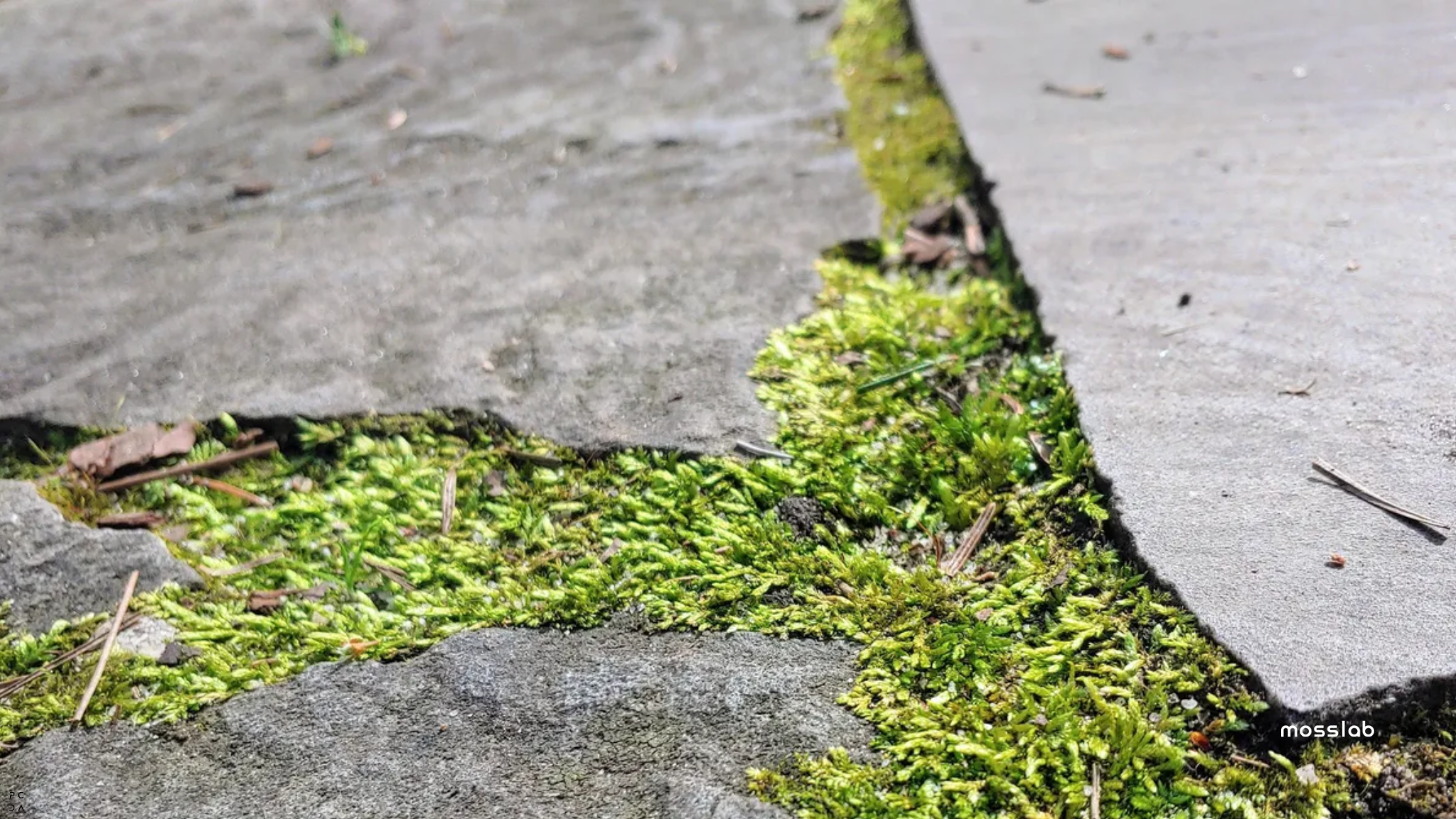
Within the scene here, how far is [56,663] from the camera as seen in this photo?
1983mm

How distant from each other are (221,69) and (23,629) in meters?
2.98

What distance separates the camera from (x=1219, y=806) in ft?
4.99

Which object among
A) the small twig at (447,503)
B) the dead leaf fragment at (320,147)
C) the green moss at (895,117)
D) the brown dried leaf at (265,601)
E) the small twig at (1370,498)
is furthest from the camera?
the dead leaf fragment at (320,147)

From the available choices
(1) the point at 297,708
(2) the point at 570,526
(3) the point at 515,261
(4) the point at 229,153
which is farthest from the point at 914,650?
(4) the point at 229,153

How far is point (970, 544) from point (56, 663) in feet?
5.86

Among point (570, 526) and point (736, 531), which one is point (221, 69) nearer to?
point (570, 526)

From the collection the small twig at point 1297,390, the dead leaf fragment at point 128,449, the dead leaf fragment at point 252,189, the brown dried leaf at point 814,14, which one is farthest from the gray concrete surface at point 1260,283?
the dead leaf fragment at point 252,189

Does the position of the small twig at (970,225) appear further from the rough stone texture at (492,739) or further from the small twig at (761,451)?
the rough stone texture at (492,739)

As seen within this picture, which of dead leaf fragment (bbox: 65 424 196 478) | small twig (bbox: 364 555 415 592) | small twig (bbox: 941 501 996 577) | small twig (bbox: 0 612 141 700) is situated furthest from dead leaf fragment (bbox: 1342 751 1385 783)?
dead leaf fragment (bbox: 65 424 196 478)

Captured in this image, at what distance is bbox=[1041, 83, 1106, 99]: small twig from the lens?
10.9ft

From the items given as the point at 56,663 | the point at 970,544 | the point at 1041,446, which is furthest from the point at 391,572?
the point at 1041,446

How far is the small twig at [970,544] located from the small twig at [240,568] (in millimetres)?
1390

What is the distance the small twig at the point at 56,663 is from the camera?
1947mm

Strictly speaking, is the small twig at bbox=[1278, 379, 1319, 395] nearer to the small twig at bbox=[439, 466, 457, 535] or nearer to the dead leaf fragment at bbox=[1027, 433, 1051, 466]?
the dead leaf fragment at bbox=[1027, 433, 1051, 466]
